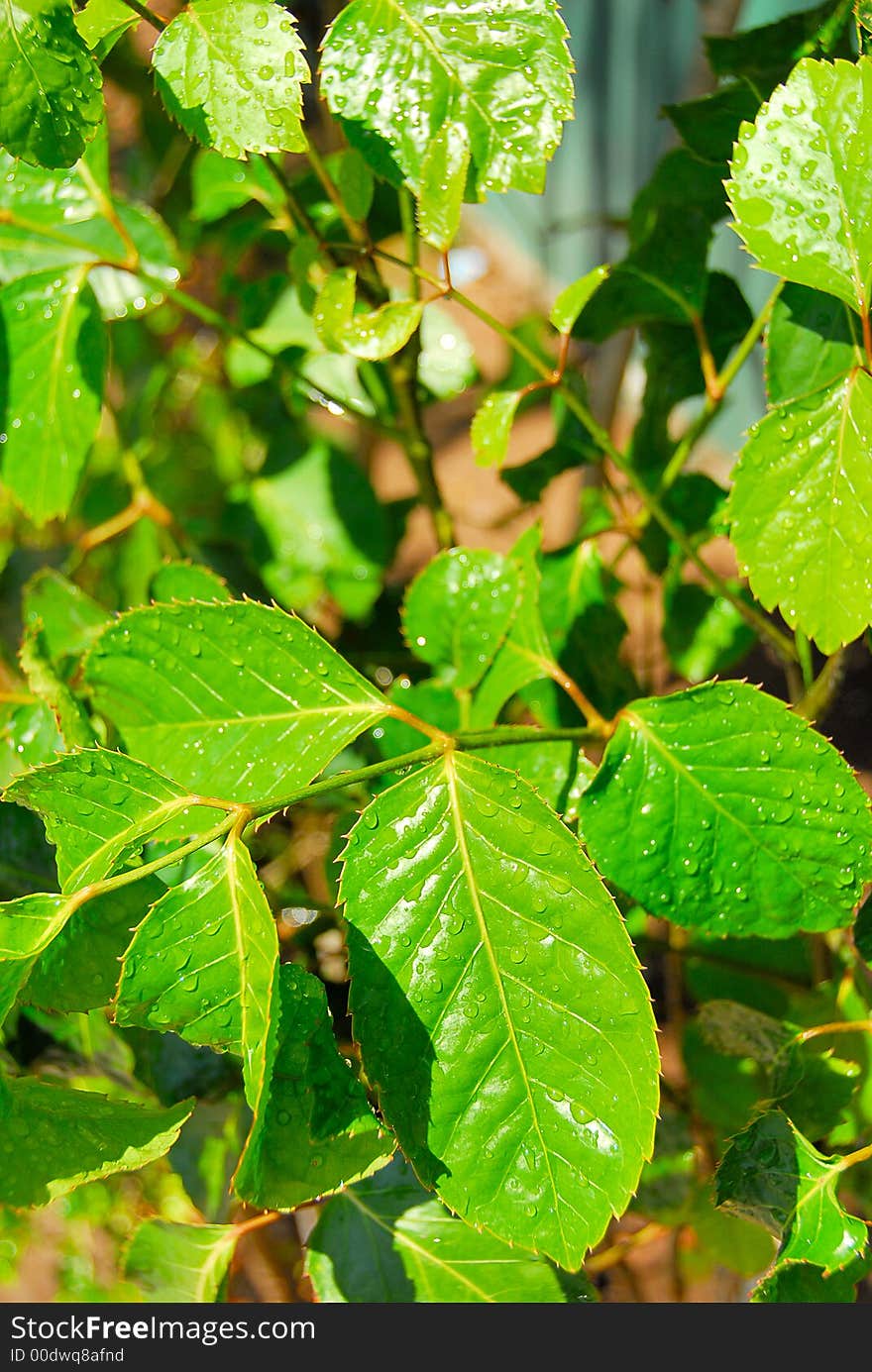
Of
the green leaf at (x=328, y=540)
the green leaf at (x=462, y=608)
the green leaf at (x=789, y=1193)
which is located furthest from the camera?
the green leaf at (x=328, y=540)

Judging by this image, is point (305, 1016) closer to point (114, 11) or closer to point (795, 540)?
point (795, 540)

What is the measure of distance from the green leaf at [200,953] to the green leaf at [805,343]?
455mm

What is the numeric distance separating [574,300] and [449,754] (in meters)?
0.34

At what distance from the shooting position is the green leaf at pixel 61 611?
0.96 metres

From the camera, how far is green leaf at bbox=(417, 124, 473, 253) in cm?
60

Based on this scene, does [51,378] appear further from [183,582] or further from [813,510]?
[813,510]

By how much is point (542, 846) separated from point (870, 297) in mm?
377

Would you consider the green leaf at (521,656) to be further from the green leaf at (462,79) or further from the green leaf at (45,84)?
the green leaf at (45,84)

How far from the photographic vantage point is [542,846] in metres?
0.56

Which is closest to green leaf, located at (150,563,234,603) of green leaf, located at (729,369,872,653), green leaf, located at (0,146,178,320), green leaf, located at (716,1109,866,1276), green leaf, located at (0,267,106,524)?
green leaf, located at (0,267,106,524)

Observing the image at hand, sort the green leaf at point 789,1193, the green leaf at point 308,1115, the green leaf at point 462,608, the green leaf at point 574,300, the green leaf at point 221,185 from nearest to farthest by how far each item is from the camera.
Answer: the green leaf at point 308,1115 < the green leaf at point 789,1193 < the green leaf at point 574,300 < the green leaf at point 462,608 < the green leaf at point 221,185

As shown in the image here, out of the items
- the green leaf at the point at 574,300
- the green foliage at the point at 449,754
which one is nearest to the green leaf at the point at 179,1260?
the green foliage at the point at 449,754

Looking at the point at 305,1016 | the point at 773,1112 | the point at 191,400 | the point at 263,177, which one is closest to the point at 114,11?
the point at 263,177

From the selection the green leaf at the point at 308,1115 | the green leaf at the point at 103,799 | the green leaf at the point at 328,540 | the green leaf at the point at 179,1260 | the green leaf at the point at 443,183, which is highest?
the green leaf at the point at 443,183
